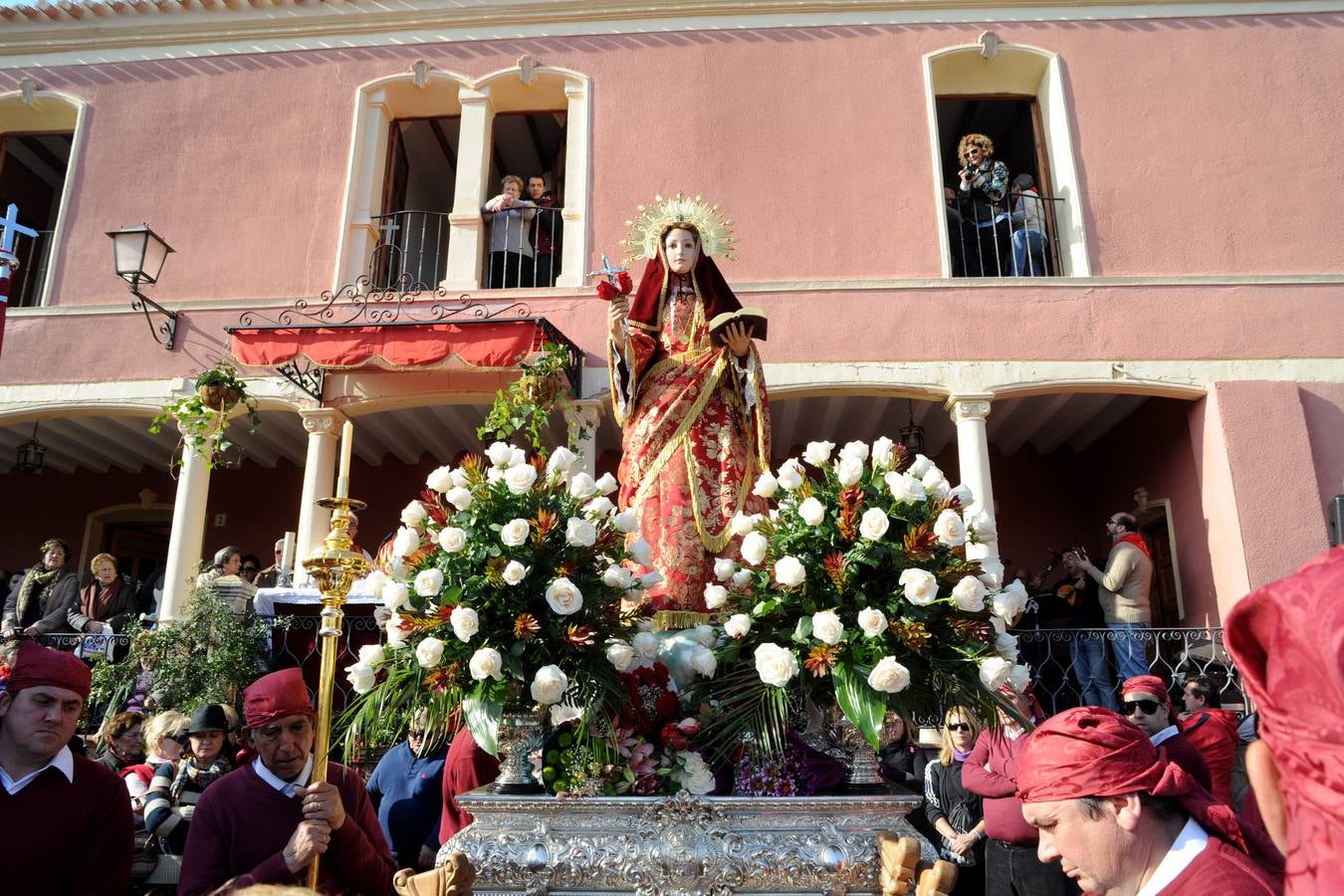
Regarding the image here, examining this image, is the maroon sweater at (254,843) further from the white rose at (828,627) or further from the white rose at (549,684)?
the white rose at (828,627)

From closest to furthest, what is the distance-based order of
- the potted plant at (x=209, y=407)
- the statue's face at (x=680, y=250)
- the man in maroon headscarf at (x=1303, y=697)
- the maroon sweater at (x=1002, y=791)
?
the man in maroon headscarf at (x=1303, y=697)
the maroon sweater at (x=1002, y=791)
the statue's face at (x=680, y=250)
the potted plant at (x=209, y=407)

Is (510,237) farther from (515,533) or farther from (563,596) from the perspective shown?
(563,596)

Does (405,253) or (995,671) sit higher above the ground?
(405,253)

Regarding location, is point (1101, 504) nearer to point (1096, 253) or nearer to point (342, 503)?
point (1096, 253)

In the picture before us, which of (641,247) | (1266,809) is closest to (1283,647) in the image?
(1266,809)

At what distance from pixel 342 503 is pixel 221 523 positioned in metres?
11.2

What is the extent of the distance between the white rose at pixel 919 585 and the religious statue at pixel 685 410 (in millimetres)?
1050

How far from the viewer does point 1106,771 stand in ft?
6.26

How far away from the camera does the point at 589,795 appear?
9.68ft

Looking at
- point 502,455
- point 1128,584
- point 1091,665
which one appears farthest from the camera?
point 1128,584

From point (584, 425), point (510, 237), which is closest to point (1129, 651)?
point (584, 425)

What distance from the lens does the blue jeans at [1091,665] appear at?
797cm

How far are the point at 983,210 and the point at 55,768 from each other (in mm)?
10122

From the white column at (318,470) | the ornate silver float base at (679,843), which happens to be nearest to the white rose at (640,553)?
the ornate silver float base at (679,843)
